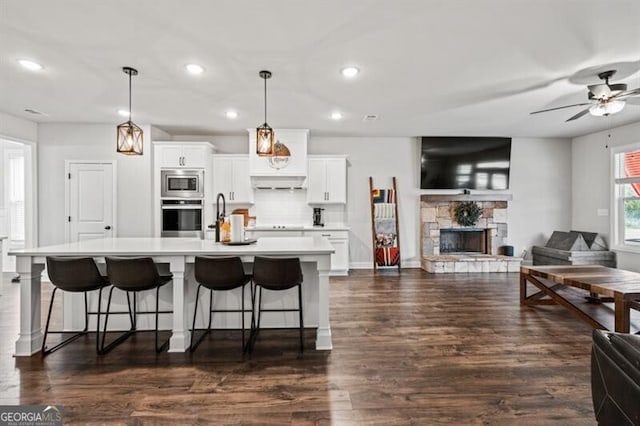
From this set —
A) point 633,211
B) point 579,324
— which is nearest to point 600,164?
point 633,211

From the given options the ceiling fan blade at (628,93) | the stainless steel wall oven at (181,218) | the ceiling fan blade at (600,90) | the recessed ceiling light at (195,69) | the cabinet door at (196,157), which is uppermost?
the recessed ceiling light at (195,69)

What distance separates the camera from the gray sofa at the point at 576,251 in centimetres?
590

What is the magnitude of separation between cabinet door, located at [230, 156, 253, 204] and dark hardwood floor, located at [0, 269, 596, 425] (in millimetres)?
3354

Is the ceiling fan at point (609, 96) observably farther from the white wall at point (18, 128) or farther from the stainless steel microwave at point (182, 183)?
the white wall at point (18, 128)

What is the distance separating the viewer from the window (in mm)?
5605

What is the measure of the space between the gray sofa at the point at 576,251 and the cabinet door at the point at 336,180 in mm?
4137

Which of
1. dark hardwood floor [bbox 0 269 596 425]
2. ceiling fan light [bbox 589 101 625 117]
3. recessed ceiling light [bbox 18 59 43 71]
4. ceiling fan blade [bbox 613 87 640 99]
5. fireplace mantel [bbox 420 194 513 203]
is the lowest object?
dark hardwood floor [bbox 0 269 596 425]

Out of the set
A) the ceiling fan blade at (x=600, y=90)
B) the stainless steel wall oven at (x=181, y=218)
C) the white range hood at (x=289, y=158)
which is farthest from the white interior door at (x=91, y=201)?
the ceiling fan blade at (x=600, y=90)

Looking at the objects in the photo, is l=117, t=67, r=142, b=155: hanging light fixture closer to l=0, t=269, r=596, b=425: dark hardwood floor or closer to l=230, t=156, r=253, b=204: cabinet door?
l=0, t=269, r=596, b=425: dark hardwood floor

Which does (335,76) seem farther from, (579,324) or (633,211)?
(633,211)

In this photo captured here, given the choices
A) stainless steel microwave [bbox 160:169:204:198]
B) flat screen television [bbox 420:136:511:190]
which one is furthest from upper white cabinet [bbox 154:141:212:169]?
flat screen television [bbox 420:136:511:190]

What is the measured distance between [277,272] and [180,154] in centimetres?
397

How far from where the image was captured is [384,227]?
656 cm

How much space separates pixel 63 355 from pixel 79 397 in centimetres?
84
